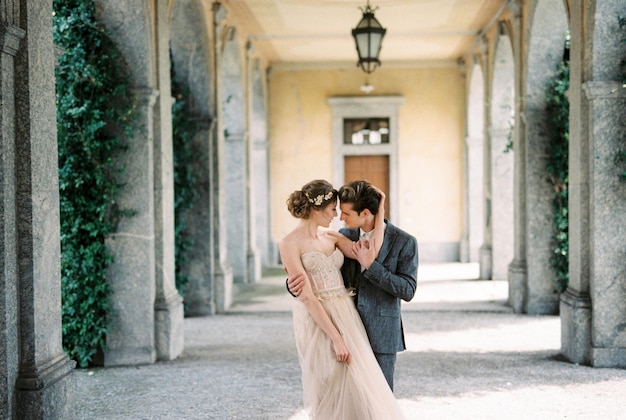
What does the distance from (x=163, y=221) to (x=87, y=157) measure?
977mm

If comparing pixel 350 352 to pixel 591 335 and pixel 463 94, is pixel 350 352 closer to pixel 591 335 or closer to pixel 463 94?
pixel 591 335

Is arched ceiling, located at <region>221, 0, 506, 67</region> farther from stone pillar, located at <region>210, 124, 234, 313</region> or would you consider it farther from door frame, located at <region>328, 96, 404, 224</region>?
stone pillar, located at <region>210, 124, 234, 313</region>

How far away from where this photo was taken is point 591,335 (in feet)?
22.6

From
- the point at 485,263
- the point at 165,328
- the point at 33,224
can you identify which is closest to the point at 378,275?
the point at 33,224

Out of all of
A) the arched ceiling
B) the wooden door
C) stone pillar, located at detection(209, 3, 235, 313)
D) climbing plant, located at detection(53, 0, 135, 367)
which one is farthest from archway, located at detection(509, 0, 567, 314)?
the wooden door

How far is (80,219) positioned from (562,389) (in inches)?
173

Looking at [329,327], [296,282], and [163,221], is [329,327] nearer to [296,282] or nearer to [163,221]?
[296,282]

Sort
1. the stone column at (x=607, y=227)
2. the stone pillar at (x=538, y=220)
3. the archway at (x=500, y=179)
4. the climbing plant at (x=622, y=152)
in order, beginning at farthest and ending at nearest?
the archway at (x=500, y=179)
the stone pillar at (x=538, y=220)
the stone column at (x=607, y=227)
the climbing plant at (x=622, y=152)

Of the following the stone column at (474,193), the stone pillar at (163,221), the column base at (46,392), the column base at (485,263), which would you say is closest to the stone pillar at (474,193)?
the stone column at (474,193)

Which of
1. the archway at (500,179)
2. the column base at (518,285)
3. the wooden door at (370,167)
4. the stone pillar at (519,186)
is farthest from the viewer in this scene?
the wooden door at (370,167)

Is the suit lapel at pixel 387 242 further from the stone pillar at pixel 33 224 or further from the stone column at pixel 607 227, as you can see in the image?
the stone column at pixel 607 227

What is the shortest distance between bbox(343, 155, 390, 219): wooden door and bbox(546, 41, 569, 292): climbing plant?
812 centimetres

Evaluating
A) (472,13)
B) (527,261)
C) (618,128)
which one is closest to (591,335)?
(618,128)

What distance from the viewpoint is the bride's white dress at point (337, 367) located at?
157 inches
